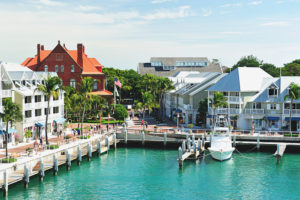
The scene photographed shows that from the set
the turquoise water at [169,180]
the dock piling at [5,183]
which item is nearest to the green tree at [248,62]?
the turquoise water at [169,180]

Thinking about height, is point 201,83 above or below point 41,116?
above

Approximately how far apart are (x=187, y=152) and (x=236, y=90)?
81.0ft

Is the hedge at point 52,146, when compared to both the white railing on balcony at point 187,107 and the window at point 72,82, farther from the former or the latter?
the window at point 72,82

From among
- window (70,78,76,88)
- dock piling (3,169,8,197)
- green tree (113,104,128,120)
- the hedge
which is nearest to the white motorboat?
the hedge

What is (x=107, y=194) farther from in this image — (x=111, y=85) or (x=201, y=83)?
(x=111, y=85)

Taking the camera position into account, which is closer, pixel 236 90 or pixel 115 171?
pixel 115 171

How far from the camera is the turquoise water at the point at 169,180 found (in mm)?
44750

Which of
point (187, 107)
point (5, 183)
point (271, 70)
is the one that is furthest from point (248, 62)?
point (5, 183)

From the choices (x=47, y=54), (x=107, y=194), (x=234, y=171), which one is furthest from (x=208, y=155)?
(x=47, y=54)

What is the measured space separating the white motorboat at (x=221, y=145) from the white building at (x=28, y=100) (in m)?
28.5

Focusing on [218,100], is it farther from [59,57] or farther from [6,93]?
[59,57]

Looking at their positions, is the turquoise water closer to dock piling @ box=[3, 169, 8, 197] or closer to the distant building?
dock piling @ box=[3, 169, 8, 197]

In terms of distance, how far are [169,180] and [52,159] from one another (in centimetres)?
1613

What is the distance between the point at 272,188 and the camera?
4725 centimetres
